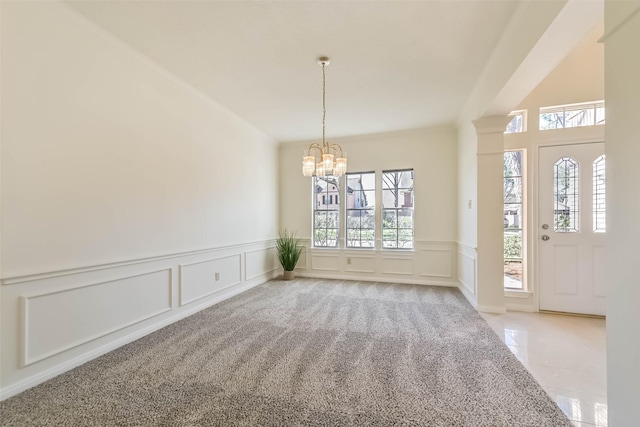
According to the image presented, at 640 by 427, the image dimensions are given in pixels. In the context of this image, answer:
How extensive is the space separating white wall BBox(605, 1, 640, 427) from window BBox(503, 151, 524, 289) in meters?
2.77

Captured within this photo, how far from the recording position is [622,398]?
1.11 metres

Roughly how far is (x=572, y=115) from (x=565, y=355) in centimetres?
286

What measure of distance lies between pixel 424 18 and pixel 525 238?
296cm

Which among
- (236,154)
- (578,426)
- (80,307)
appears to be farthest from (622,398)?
(236,154)

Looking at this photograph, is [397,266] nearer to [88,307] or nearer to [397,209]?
[397,209]

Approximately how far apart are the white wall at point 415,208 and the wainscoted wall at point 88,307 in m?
2.42

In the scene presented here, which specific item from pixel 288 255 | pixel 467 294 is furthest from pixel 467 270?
pixel 288 255

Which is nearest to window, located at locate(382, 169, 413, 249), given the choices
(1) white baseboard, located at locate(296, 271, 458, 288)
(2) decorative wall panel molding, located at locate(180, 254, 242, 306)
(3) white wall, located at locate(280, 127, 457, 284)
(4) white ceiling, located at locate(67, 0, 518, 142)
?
(3) white wall, located at locate(280, 127, 457, 284)

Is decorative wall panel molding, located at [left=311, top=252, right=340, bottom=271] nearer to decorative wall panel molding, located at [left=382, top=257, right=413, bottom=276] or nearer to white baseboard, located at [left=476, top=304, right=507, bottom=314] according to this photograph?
decorative wall panel molding, located at [left=382, top=257, right=413, bottom=276]

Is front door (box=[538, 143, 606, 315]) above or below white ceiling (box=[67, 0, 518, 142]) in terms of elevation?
below

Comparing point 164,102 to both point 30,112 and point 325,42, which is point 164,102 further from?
point 325,42

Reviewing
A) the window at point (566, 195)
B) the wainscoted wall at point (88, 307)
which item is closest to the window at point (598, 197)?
the window at point (566, 195)

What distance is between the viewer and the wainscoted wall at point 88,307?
1.88 m

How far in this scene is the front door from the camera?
10.8ft
